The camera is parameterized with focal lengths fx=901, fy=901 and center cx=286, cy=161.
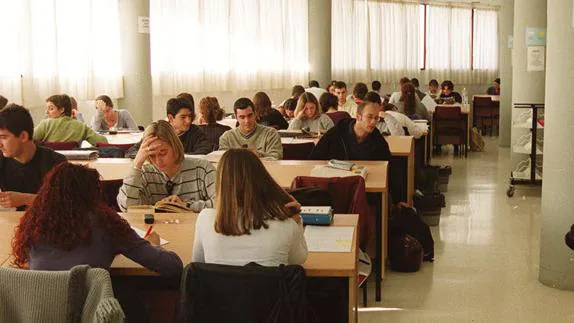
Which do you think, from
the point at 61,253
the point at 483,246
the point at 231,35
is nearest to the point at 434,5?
the point at 231,35

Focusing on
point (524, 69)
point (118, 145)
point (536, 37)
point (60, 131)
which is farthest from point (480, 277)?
point (524, 69)

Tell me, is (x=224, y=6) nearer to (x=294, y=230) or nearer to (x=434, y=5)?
(x=434, y=5)

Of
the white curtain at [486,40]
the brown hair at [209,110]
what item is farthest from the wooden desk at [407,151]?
→ the white curtain at [486,40]

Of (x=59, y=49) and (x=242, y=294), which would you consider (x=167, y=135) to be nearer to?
(x=242, y=294)

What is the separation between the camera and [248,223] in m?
3.61

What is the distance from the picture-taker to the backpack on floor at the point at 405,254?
6648mm

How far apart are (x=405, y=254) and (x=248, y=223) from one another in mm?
3234

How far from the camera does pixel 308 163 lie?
695cm

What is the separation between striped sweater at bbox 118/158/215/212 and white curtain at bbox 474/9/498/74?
19.1 metres

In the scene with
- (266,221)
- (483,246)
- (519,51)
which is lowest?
(483,246)

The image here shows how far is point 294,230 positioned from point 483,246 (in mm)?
4383

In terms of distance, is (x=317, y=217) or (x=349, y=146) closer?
(x=317, y=217)

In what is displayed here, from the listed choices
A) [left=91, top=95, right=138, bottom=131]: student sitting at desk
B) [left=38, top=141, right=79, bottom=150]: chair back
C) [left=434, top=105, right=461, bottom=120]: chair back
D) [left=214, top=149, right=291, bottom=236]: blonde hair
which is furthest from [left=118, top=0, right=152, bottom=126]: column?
[left=214, top=149, right=291, bottom=236]: blonde hair

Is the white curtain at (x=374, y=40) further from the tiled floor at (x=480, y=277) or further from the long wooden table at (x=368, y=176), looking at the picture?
the long wooden table at (x=368, y=176)
